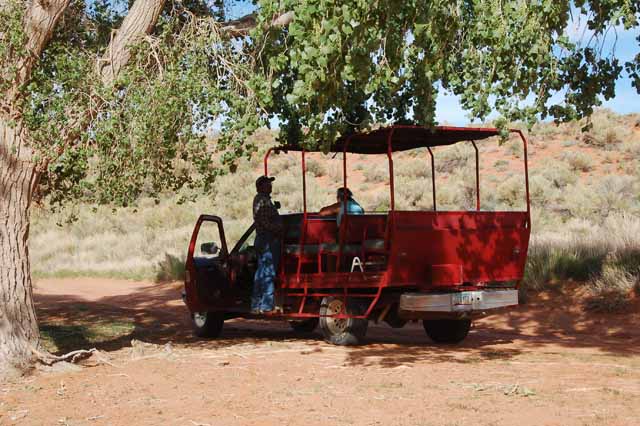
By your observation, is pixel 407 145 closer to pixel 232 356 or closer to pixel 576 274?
pixel 232 356

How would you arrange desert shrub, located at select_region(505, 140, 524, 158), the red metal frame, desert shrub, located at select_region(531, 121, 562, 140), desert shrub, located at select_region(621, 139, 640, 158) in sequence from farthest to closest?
desert shrub, located at select_region(531, 121, 562, 140)
desert shrub, located at select_region(505, 140, 524, 158)
desert shrub, located at select_region(621, 139, 640, 158)
the red metal frame

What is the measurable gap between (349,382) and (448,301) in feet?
7.26

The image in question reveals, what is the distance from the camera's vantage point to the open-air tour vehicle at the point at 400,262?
10594 millimetres

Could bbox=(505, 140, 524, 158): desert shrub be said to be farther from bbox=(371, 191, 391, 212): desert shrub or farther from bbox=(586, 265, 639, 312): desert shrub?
bbox=(586, 265, 639, 312): desert shrub

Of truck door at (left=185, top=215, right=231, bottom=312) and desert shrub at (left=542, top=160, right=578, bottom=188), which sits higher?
desert shrub at (left=542, top=160, right=578, bottom=188)

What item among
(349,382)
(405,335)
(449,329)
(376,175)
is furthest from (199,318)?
(376,175)

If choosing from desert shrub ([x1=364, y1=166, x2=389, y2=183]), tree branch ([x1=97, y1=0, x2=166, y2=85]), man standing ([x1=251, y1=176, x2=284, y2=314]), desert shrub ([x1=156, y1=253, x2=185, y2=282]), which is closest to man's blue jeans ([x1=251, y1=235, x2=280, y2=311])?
man standing ([x1=251, y1=176, x2=284, y2=314])

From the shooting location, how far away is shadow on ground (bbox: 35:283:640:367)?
36.0 feet

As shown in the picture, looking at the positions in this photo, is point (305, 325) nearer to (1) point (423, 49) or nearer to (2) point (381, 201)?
(1) point (423, 49)

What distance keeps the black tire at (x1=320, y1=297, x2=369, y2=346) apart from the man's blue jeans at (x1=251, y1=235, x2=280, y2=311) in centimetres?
80

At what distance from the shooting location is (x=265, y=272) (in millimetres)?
12016

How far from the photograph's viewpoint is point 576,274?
54.0ft

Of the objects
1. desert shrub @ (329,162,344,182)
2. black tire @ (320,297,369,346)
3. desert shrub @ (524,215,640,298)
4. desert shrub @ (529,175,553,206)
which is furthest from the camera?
desert shrub @ (329,162,344,182)

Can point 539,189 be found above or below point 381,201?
above
